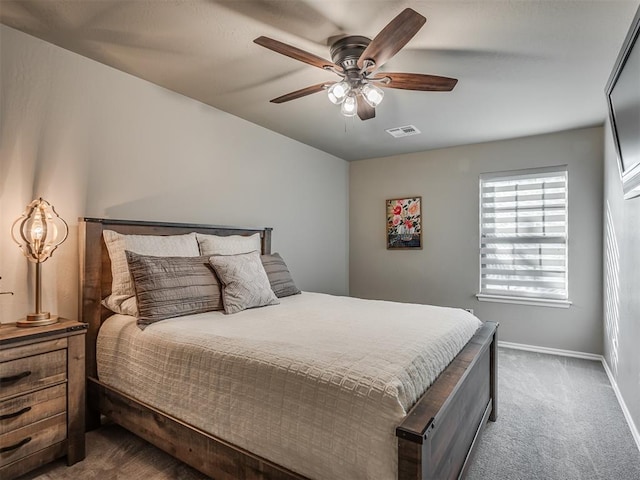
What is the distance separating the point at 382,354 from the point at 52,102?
243 cm

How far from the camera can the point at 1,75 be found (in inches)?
78.4

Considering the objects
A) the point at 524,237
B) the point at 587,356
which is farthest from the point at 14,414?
the point at 587,356

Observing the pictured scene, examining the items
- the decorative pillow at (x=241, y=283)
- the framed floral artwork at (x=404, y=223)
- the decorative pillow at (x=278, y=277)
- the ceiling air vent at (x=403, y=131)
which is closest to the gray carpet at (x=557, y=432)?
the decorative pillow at (x=241, y=283)

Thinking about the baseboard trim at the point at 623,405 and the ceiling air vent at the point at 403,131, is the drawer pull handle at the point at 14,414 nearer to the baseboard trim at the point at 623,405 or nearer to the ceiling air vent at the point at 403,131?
the baseboard trim at the point at 623,405

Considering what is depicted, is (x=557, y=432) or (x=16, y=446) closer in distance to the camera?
(x=16, y=446)

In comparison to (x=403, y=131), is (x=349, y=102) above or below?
below

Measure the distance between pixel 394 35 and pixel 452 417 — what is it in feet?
5.54

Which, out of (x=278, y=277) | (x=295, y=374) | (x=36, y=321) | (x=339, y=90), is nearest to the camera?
(x=295, y=374)

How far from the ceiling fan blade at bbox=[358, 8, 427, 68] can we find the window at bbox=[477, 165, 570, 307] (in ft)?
9.44

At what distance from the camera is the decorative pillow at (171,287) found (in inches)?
80.7

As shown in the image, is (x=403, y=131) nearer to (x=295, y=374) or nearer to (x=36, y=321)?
(x=295, y=374)

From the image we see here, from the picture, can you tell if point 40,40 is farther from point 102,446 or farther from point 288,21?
point 102,446

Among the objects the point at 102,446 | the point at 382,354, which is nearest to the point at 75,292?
the point at 102,446

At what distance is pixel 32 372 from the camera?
68.7 inches
